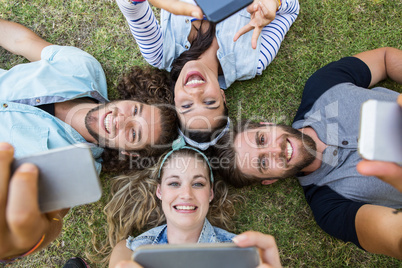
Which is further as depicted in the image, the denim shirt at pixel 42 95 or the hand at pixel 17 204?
the denim shirt at pixel 42 95

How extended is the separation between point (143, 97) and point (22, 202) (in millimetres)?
1971

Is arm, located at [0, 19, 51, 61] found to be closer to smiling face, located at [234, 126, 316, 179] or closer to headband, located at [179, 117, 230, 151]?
headband, located at [179, 117, 230, 151]

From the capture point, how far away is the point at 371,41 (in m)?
3.03

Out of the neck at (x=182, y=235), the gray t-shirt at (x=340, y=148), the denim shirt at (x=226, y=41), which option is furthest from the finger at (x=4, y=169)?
the gray t-shirt at (x=340, y=148)

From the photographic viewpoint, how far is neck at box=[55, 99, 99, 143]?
265 cm

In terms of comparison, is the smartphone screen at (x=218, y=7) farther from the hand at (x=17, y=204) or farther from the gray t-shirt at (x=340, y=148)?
the hand at (x=17, y=204)

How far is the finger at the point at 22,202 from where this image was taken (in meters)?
1.08

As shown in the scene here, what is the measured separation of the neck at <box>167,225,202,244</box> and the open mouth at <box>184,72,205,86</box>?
1343 millimetres

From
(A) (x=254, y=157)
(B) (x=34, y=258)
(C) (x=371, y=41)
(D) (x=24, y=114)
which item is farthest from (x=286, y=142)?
(B) (x=34, y=258)

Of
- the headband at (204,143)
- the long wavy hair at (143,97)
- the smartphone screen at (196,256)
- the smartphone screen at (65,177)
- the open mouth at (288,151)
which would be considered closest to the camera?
the smartphone screen at (65,177)

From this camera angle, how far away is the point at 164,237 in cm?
263

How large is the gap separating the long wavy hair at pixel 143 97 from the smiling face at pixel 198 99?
309 millimetres

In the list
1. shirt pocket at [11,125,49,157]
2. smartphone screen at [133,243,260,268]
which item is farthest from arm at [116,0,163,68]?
smartphone screen at [133,243,260,268]

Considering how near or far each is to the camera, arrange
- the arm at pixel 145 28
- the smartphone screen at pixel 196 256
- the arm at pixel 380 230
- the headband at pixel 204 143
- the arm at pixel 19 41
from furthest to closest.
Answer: the arm at pixel 19 41 → the headband at pixel 204 143 → the arm at pixel 145 28 → the arm at pixel 380 230 → the smartphone screen at pixel 196 256
